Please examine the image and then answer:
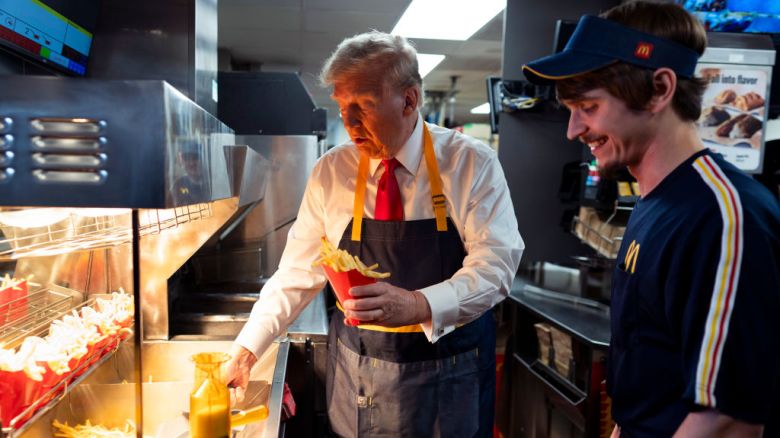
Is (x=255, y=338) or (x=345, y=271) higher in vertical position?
(x=345, y=271)

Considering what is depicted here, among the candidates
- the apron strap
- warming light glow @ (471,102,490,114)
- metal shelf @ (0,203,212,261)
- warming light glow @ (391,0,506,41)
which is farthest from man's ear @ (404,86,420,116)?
warming light glow @ (471,102,490,114)

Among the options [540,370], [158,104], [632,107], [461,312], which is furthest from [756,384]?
[540,370]

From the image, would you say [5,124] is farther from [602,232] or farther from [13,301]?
[602,232]

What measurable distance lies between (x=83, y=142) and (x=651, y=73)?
1087mm

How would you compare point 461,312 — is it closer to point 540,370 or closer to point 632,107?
point 632,107

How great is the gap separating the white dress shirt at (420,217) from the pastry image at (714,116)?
1.54m

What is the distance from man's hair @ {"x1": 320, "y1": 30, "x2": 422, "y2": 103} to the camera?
1.68m

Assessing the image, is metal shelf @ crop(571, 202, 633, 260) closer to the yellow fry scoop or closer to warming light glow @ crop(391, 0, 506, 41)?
the yellow fry scoop

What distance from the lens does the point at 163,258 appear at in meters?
2.17

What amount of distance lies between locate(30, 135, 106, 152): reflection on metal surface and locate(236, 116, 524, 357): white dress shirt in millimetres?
955

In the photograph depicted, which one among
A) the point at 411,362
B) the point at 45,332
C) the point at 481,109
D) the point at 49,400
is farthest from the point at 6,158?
the point at 481,109

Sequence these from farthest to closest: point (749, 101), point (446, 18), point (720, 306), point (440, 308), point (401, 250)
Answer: point (446, 18), point (749, 101), point (401, 250), point (440, 308), point (720, 306)

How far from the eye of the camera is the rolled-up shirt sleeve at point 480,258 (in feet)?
5.10

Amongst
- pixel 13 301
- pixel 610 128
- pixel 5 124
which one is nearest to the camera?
pixel 5 124
